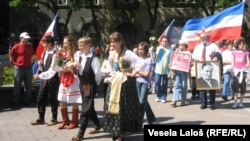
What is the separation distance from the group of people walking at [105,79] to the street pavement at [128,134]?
25cm

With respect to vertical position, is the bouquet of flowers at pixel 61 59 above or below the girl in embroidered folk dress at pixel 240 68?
above

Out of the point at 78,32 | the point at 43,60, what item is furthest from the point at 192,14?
the point at 43,60

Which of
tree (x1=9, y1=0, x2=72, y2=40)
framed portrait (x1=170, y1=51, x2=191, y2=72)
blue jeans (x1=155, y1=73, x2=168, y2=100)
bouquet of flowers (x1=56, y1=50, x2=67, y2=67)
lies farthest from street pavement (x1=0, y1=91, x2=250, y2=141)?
tree (x1=9, y1=0, x2=72, y2=40)

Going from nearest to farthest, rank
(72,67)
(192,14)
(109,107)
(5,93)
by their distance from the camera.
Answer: (109,107) → (72,67) → (5,93) → (192,14)

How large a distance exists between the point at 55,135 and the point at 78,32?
2754cm

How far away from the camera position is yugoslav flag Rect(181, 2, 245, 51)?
10.2 meters

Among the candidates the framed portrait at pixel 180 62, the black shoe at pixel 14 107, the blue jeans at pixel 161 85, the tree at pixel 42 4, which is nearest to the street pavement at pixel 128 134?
the black shoe at pixel 14 107

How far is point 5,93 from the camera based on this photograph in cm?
1188

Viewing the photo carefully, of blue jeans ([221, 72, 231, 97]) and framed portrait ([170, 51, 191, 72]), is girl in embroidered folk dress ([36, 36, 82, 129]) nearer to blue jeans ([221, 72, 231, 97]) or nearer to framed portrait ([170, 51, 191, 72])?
framed portrait ([170, 51, 191, 72])

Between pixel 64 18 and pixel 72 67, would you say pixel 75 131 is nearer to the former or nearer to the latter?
→ pixel 72 67

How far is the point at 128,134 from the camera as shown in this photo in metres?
7.99

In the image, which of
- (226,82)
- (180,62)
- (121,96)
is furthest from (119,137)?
(226,82)

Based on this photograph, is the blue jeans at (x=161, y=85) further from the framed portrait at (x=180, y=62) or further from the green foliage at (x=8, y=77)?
the green foliage at (x=8, y=77)

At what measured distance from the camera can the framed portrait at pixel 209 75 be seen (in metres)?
10.4
